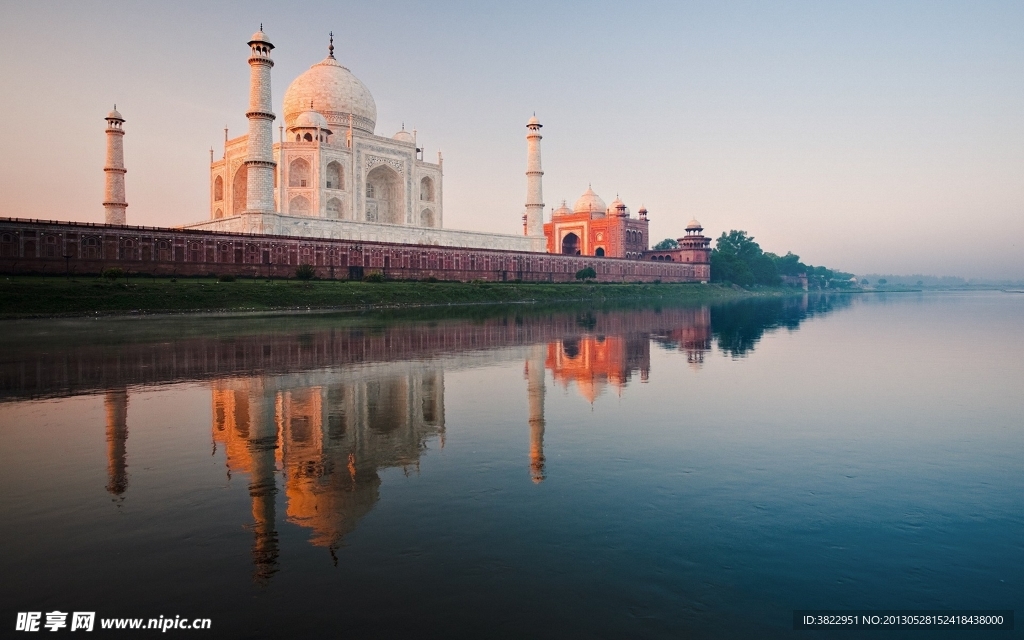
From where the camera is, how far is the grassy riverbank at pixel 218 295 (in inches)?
860

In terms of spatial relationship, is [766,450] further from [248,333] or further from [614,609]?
[248,333]

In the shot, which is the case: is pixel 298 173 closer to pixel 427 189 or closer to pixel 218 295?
pixel 427 189

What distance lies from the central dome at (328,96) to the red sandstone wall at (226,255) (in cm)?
1201

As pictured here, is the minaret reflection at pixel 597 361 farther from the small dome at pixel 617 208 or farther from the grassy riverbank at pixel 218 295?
the small dome at pixel 617 208

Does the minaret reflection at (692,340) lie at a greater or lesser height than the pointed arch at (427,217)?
lesser

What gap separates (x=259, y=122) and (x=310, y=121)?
9044 mm

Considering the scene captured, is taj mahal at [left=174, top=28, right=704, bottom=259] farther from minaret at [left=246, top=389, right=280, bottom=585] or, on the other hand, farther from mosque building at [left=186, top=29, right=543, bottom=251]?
minaret at [left=246, top=389, right=280, bottom=585]

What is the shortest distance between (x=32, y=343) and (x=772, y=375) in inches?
623

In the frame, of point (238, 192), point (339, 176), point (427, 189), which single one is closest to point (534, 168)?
point (427, 189)

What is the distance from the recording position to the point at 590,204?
70062mm

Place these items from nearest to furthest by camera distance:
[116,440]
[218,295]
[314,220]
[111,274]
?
[116,440] < [218,295] < [111,274] < [314,220]

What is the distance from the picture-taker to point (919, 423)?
771 centimetres

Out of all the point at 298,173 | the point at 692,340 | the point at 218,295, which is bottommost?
the point at 692,340

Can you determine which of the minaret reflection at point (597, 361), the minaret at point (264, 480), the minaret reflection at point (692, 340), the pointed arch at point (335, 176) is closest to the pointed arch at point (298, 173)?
the pointed arch at point (335, 176)
